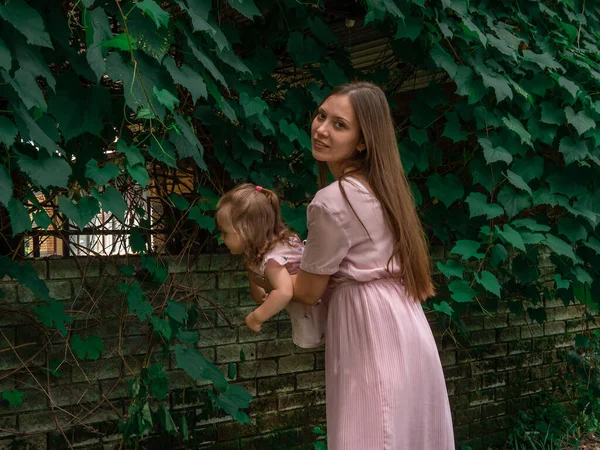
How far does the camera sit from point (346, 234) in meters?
2.00

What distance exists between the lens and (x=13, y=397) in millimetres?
2777

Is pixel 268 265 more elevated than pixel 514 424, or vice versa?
pixel 268 265

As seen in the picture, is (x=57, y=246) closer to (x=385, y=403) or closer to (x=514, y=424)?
(x=385, y=403)

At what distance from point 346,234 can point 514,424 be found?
322 centimetres

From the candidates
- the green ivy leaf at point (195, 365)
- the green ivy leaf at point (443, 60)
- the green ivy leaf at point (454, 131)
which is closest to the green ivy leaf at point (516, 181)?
the green ivy leaf at point (454, 131)

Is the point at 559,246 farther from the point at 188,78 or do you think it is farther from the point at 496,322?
the point at 188,78

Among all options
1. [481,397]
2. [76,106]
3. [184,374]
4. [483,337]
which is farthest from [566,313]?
[76,106]

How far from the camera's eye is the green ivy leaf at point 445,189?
3207 millimetres

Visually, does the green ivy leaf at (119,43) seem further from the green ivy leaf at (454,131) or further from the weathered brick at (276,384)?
the weathered brick at (276,384)

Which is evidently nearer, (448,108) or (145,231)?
(145,231)

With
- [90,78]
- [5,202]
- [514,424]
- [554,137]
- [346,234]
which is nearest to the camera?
[5,202]

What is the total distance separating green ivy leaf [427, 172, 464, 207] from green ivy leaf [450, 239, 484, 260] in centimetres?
21

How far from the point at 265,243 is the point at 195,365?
84 centimetres

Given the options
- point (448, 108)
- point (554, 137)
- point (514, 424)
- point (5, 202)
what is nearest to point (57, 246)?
point (5, 202)
